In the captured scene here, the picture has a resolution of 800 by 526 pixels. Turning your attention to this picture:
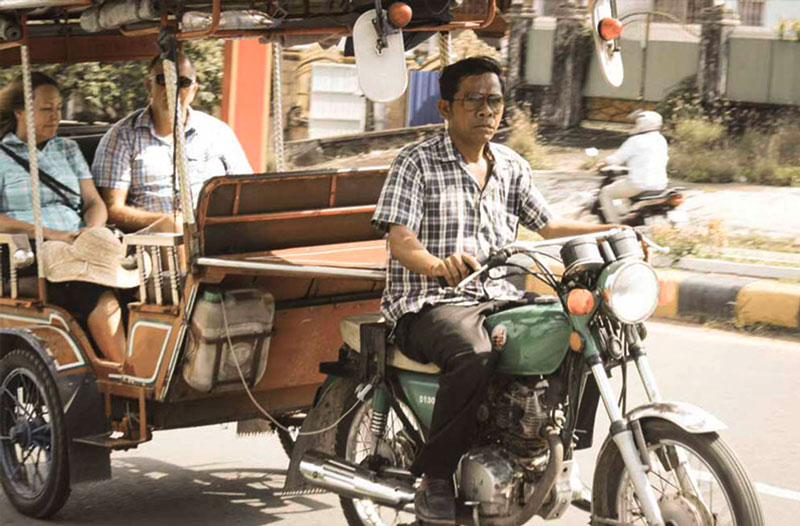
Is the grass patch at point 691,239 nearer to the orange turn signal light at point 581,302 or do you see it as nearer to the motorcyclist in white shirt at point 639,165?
the motorcyclist in white shirt at point 639,165

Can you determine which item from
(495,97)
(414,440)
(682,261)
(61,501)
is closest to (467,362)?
(414,440)

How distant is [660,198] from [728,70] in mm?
6867

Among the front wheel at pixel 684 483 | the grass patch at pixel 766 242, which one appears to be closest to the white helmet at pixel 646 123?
the grass patch at pixel 766 242

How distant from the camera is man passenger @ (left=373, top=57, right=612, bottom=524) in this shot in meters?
3.80

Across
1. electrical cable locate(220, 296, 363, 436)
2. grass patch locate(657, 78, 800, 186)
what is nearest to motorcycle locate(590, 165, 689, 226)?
grass patch locate(657, 78, 800, 186)

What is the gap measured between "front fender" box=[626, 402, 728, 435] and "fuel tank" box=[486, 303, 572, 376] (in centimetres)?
30

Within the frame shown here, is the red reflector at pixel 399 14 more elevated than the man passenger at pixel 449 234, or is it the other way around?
the red reflector at pixel 399 14

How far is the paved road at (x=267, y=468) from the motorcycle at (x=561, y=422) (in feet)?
2.81

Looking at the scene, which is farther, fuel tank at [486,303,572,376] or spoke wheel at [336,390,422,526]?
spoke wheel at [336,390,422,526]

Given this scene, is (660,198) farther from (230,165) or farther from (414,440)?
(414,440)

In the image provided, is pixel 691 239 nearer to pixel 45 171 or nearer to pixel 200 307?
pixel 45 171

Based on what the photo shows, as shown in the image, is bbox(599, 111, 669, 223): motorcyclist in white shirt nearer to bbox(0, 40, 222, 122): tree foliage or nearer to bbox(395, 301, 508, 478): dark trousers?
bbox(0, 40, 222, 122): tree foliage

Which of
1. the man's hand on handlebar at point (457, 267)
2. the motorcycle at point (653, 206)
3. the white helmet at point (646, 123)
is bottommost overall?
the motorcycle at point (653, 206)

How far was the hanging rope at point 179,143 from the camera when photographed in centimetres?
446
